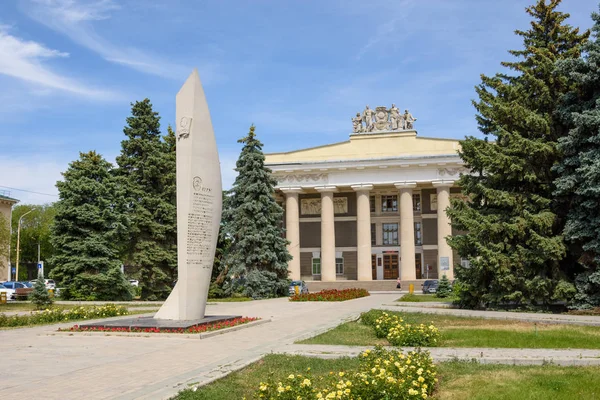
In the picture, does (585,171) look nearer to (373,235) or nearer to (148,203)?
(148,203)

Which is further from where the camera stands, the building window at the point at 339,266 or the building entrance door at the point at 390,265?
the building window at the point at 339,266

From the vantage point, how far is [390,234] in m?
61.2

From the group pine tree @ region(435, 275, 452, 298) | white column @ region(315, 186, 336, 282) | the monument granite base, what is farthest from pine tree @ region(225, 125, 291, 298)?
the monument granite base

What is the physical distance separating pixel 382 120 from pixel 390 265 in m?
14.7

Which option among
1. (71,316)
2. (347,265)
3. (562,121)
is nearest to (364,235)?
(347,265)

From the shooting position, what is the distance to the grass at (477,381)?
23.7ft

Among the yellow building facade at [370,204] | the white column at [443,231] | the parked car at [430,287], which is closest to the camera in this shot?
the parked car at [430,287]

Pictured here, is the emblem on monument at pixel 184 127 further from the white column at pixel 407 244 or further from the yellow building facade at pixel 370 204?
the white column at pixel 407 244

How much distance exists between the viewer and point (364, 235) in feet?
183

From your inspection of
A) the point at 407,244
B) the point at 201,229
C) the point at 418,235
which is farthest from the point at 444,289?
the point at 201,229

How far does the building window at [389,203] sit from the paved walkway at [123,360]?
46.5 metres

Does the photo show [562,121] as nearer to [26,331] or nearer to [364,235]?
[26,331]

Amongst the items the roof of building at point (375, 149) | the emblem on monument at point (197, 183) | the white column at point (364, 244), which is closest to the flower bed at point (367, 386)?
the emblem on monument at point (197, 183)

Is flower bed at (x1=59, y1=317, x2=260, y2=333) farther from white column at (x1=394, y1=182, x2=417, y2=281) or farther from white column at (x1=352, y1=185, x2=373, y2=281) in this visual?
white column at (x1=352, y1=185, x2=373, y2=281)
